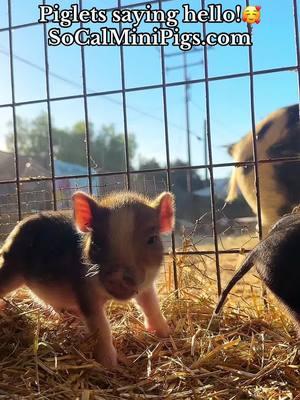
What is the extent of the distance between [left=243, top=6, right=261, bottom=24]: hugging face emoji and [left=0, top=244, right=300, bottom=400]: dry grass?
6.47 feet

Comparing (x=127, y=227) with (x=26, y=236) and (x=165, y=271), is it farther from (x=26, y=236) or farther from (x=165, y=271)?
(x=165, y=271)

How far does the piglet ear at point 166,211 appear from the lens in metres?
3.16

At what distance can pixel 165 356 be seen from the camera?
9.86ft

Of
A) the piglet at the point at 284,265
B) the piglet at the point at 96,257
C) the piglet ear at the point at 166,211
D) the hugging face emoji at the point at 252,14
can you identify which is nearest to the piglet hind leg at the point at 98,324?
the piglet at the point at 96,257

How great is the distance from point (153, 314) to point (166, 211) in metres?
0.66

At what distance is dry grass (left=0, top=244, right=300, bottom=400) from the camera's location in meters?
2.56

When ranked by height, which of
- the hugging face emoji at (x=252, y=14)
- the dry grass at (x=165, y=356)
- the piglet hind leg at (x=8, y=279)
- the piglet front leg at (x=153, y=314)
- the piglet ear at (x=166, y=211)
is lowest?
the dry grass at (x=165, y=356)

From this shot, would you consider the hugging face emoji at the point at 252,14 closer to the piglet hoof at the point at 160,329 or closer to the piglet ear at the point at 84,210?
the piglet ear at the point at 84,210

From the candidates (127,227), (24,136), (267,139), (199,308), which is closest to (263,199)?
(267,139)

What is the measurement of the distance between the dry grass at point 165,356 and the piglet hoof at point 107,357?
4cm

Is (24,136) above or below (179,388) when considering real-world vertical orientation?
above

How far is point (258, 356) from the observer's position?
9.59 feet

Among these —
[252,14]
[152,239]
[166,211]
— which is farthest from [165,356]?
[252,14]

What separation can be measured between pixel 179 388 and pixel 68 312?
4.11 ft
